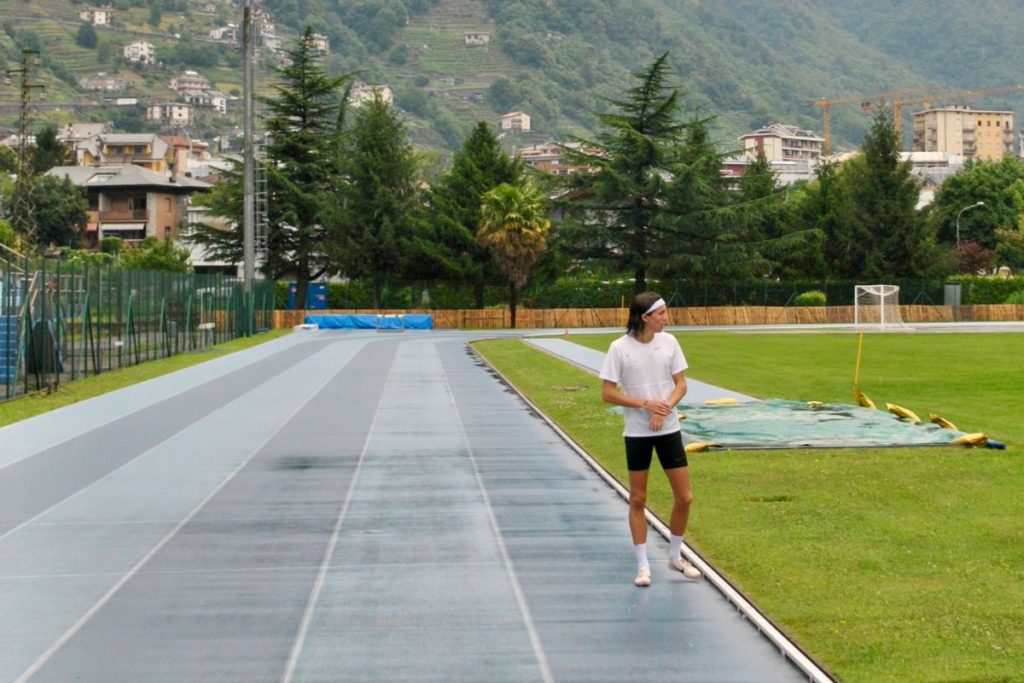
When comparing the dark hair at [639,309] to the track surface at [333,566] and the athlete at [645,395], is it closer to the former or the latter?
the athlete at [645,395]

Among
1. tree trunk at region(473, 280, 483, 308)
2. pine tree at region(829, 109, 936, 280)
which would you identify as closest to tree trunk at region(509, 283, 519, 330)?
tree trunk at region(473, 280, 483, 308)

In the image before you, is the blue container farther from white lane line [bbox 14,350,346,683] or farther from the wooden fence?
white lane line [bbox 14,350,346,683]

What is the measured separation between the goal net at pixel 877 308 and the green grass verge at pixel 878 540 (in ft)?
154

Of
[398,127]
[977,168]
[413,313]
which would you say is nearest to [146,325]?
[413,313]

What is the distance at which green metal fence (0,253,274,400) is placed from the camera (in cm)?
2745

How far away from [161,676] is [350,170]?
75.3m

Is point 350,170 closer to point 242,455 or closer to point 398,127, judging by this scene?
point 398,127

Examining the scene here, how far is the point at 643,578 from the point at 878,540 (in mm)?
2358

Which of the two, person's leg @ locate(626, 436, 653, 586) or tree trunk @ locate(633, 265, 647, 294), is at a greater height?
tree trunk @ locate(633, 265, 647, 294)

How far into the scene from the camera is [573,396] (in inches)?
1000

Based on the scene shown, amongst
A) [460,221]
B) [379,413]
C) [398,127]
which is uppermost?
[398,127]

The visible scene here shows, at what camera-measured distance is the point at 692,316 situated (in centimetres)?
8062

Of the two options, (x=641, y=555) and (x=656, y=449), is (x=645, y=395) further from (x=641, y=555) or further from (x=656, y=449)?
(x=641, y=555)

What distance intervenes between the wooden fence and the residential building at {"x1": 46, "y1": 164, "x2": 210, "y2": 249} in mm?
56122
